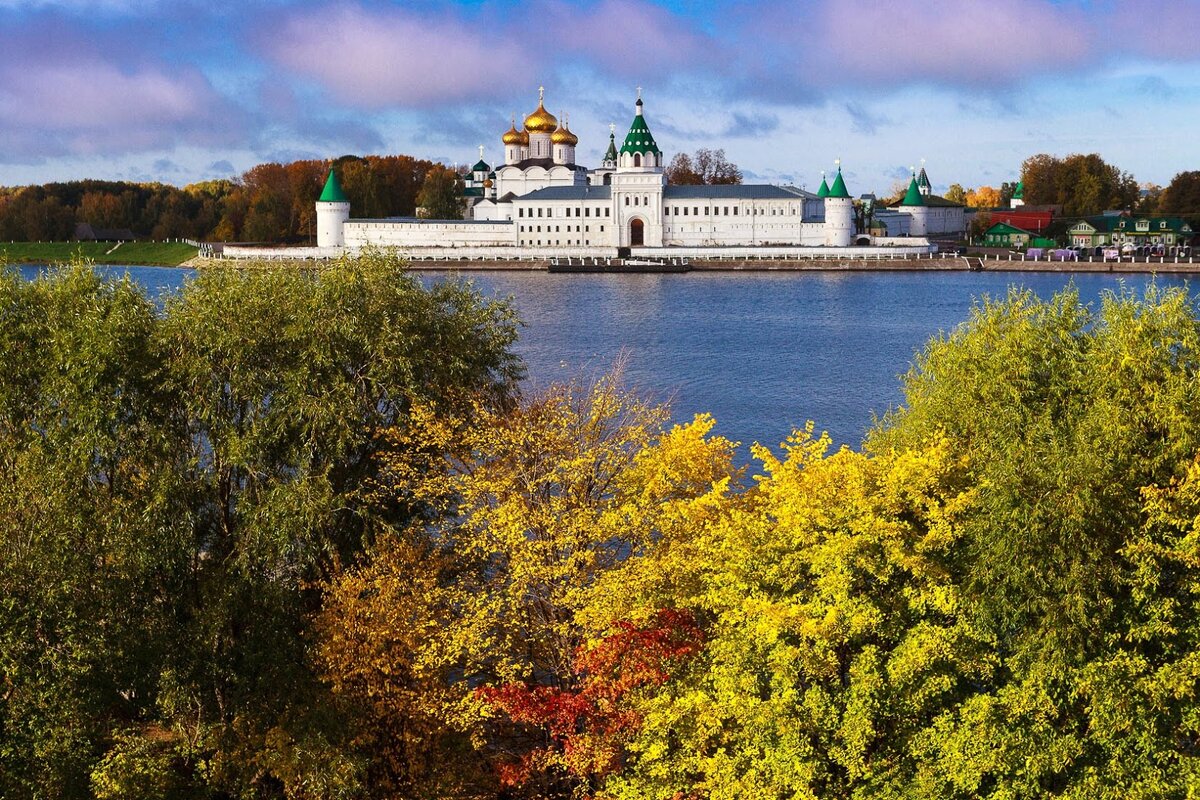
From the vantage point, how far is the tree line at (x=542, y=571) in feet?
28.0

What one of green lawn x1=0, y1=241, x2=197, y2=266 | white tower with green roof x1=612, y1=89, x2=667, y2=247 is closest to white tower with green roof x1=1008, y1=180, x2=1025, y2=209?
white tower with green roof x1=612, y1=89, x2=667, y2=247

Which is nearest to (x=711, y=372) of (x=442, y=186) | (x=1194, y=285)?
(x=1194, y=285)

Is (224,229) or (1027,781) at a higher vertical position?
(224,229)

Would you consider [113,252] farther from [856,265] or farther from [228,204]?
[856,265]

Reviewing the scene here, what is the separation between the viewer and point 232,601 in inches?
425

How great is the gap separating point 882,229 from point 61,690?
85.2 meters

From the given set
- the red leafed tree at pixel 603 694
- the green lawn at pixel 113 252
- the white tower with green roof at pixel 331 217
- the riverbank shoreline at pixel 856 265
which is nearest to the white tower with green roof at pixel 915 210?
the riverbank shoreline at pixel 856 265

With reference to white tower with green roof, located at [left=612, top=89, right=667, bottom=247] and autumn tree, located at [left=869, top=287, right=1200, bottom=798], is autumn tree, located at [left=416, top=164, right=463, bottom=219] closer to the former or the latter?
white tower with green roof, located at [left=612, top=89, right=667, bottom=247]

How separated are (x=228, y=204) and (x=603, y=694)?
301ft

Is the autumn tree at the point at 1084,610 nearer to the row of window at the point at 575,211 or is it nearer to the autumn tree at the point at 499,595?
the autumn tree at the point at 499,595

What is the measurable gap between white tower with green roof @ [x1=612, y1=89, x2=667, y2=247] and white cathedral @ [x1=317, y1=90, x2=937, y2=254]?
61mm

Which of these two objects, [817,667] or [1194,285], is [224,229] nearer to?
[1194,285]

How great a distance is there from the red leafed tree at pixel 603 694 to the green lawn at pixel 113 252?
8040 cm

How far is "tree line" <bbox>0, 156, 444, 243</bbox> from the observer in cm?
9112
